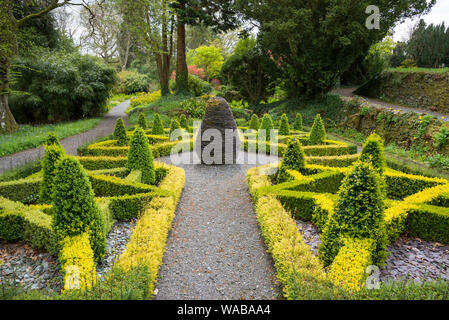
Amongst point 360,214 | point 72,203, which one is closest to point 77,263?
point 72,203

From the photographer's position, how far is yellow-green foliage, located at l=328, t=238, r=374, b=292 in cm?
345

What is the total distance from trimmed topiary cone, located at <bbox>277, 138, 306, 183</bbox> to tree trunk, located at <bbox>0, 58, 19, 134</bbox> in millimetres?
14664

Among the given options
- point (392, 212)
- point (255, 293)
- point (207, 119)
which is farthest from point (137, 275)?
point (207, 119)

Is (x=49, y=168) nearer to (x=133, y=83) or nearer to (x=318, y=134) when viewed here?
(x=318, y=134)

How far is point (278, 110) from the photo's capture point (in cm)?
2111

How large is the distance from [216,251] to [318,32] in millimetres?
16620

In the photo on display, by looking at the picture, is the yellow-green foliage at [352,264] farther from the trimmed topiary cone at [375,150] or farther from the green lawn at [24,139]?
the green lawn at [24,139]

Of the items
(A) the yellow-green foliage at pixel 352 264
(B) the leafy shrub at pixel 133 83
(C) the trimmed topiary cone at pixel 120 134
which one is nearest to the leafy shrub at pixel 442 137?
(A) the yellow-green foliage at pixel 352 264

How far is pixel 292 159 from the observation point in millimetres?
7234

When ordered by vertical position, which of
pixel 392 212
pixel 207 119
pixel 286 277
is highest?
pixel 207 119

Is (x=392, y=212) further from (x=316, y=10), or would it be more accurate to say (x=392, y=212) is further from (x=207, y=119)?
(x=316, y=10)

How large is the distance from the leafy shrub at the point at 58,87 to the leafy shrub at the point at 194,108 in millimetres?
7328

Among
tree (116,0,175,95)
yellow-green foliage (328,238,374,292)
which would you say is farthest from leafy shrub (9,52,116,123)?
yellow-green foliage (328,238,374,292)

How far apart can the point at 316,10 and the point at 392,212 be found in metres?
15.7
